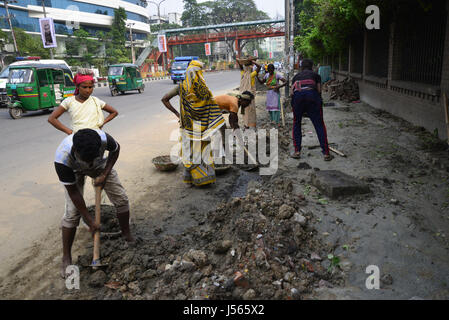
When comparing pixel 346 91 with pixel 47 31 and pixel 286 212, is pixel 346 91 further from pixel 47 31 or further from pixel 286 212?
pixel 47 31

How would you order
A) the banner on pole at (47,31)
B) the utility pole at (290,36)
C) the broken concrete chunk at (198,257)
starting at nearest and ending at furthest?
the broken concrete chunk at (198,257) < the utility pole at (290,36) < the banner on pole at (47,31)

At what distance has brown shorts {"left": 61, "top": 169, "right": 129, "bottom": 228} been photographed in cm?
283

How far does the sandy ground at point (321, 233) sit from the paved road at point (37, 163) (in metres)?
0.31

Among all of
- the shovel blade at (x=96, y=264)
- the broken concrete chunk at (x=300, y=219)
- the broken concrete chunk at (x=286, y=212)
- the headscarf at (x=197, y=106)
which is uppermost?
the headscarf at (x=197, y=106)

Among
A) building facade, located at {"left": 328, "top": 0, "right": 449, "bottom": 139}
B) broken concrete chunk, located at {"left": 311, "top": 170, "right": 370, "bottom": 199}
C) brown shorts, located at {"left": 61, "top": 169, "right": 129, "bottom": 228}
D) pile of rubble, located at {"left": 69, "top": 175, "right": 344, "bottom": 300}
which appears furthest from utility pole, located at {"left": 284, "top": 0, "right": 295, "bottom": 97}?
brown shorts, located at {"left": 61, "top": 169, "right": 129, "bottom": 228}

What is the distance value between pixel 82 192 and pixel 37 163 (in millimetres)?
3750

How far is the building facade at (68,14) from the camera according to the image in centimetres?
3984

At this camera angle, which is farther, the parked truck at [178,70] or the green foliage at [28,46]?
the green foliage at [28,46]

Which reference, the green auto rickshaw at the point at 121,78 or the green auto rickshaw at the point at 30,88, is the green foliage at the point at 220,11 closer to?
the green auto rickshaw at the point at 121,78

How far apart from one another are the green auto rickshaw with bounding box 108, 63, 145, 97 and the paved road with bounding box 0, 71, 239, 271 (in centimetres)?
780

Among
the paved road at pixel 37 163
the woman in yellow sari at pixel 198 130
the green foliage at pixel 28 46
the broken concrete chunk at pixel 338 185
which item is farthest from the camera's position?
the green foliage at pixel 28 46

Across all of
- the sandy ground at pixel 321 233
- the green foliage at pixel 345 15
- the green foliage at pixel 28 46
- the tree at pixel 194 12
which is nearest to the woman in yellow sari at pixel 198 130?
the sandy ground at pixel 321 233
